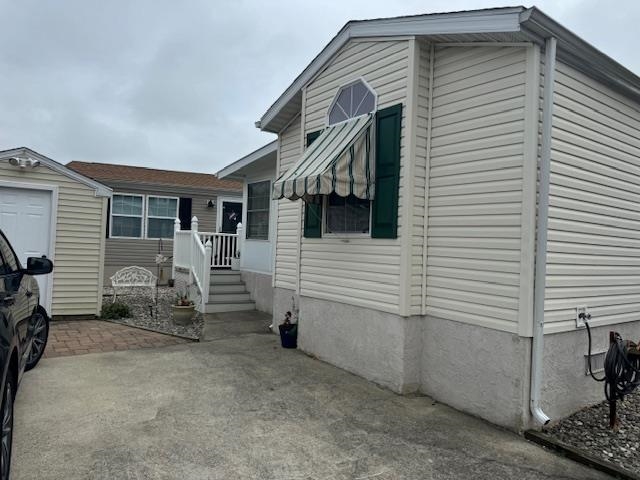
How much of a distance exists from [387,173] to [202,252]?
5253 millimetres

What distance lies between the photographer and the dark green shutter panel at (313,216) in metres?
5.96

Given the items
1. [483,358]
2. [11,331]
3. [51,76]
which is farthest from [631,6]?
[51,76]

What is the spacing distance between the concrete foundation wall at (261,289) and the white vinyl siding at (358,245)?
2664mm

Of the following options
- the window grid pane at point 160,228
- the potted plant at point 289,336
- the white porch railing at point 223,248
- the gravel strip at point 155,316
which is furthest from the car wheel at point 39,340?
the window grid pane at point 160,228

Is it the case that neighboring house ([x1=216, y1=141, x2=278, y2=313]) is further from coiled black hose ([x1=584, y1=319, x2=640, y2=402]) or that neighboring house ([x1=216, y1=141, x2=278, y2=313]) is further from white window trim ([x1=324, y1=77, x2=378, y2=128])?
coiled black hose ([x1=584, y1=319, x2=640, y2=402])

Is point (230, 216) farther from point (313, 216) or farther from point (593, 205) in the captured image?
point (593, 205)

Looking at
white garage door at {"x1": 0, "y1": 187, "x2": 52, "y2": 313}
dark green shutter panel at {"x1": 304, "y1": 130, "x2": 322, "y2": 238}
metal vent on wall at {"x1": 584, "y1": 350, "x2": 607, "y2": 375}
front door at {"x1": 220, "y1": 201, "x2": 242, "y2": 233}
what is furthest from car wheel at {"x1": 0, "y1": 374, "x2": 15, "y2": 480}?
front door at {"x1": 220, "y1": 201, "x2": 242, "y2": 233}

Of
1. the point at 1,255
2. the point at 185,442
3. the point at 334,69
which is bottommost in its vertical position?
the point at 185,442

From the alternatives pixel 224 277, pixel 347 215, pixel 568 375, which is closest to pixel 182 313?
pixel 224 277

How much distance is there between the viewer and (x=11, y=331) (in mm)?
2730

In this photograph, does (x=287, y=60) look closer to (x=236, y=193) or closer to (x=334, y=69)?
(x=236, y=193)

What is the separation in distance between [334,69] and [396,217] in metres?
2.52

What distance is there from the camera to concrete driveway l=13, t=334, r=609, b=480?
300 centimetres

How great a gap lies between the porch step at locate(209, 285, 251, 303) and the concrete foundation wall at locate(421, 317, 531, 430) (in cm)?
528
